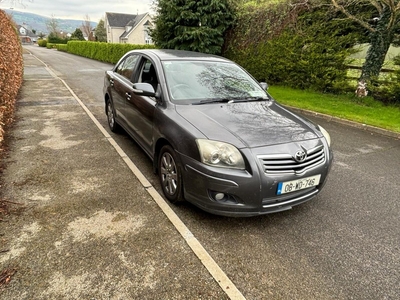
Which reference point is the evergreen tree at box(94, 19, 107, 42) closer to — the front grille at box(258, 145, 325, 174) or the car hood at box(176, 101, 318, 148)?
the car hood at box(176, 101, 318, 148)

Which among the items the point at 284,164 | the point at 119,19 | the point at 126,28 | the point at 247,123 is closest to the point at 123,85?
the point at 247,123

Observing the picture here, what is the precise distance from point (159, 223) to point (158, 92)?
5.30 ft

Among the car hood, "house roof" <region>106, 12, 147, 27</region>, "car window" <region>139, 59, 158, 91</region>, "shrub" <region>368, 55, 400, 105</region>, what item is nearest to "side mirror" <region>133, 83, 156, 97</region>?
"car window" <region>139, 59, 158, 91</region>

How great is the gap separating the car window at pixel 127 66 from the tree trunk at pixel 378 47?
24.9 ft

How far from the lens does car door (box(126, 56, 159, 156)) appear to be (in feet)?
11.7

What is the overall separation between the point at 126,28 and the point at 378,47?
5414 cm

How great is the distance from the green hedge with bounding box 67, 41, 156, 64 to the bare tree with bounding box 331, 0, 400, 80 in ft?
43.3

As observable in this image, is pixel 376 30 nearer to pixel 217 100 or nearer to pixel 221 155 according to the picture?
pixel 217 100

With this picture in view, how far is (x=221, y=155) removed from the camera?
8.26 ft

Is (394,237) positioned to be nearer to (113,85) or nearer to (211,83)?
(211,83)

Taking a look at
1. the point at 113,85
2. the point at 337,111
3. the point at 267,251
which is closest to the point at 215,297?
the point at 267,251

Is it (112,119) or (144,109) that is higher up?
(144,109)

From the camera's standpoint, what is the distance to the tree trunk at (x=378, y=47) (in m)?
8.09

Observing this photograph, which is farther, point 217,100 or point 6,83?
point 6,83
